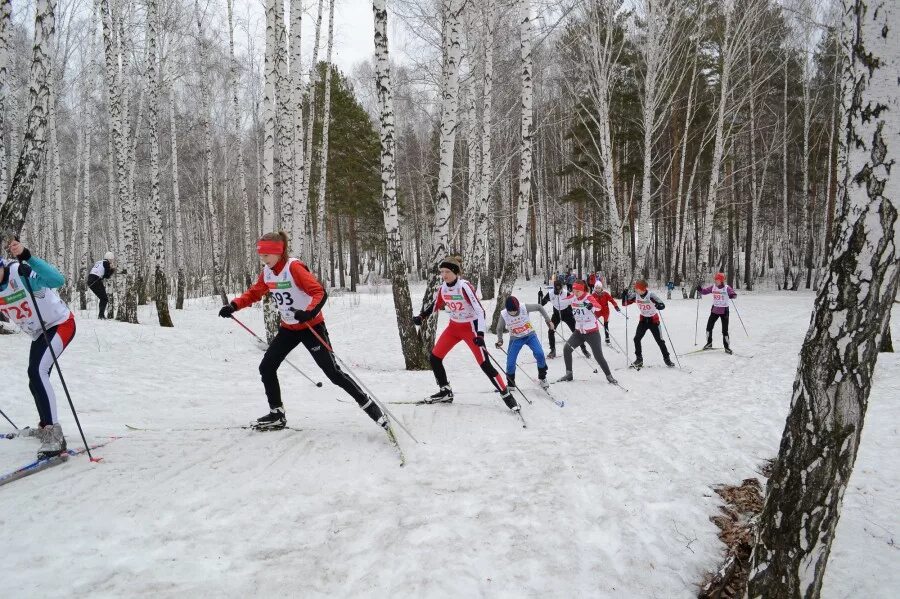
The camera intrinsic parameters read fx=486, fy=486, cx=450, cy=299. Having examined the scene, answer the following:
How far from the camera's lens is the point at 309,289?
4754 mm

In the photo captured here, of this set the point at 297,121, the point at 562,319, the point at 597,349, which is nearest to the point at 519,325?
the point at 597,349

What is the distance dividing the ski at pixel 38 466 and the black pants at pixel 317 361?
166 centimetres

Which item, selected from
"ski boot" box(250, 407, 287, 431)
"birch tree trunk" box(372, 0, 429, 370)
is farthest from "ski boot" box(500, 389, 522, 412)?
"birch tree trunk" box(372, 0, 429, 370)

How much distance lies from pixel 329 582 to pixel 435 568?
62cm

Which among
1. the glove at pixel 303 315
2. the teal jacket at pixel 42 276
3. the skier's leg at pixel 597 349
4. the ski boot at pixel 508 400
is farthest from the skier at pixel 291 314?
the skier's leg at pixel 597 349

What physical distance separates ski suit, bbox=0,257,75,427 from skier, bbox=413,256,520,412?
3.85 metres

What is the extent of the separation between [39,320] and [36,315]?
82 mm

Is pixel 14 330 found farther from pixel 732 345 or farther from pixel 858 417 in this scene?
pixel 732 345

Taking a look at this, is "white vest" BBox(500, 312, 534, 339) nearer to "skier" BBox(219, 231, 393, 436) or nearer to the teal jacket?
"skier" BBox(219, 231, 393, 436)

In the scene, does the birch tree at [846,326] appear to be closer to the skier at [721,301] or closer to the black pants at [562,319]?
the black pants at [562,319]

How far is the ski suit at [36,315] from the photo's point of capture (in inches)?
160

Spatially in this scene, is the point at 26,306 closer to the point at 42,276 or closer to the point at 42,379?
the point at 42,276

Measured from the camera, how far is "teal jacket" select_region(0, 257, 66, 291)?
13.1 feet

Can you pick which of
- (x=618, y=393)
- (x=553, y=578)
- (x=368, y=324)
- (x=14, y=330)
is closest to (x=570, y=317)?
(x=618, y=393)
